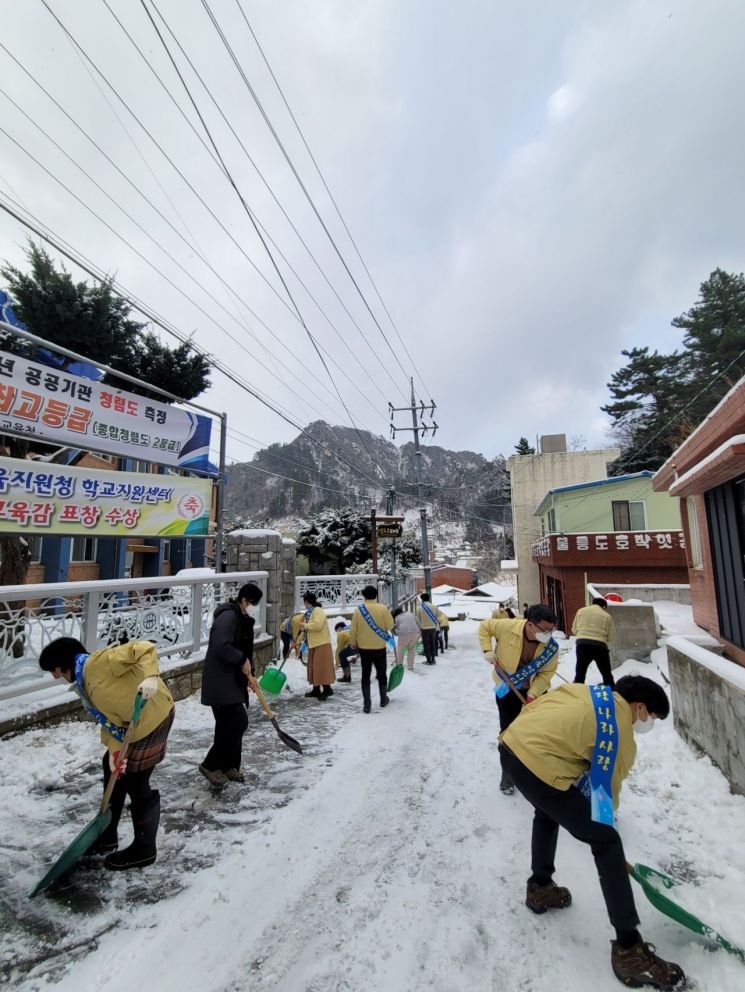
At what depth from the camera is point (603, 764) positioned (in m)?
2.27

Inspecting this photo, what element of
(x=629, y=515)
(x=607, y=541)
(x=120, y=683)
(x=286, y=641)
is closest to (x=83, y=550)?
(x=286, y=641)

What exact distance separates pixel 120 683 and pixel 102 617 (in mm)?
3056

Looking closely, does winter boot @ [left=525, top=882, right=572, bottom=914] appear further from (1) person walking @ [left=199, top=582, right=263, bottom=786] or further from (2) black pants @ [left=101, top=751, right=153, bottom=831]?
(1) person walking @ [left=199, top=582, right=263, bottom=786]

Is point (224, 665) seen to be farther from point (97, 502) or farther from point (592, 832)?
point (97, 502)

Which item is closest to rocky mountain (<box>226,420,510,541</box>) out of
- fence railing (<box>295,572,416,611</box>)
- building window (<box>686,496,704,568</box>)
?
fence railing (<box>295,572,416,611</box>)

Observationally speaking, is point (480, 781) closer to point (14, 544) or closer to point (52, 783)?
point (52, 783)

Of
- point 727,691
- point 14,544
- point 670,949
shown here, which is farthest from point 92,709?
point 14,544

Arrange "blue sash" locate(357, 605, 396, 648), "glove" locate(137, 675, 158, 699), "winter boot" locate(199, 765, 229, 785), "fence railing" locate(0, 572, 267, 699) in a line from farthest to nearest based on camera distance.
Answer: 1. "blue sash" locate(357, 605, 396, 648)
2. "fence railing" locate(0, 572, 267, 699)
3. "winter boot" locate(199, 765, 229, 785)
4. "glove" locate(137, 675, 158, 699)

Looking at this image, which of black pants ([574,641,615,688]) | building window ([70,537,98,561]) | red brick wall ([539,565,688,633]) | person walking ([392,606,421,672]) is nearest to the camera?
black pants ([574,641,615,688])

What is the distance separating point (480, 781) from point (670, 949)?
6.78 feet

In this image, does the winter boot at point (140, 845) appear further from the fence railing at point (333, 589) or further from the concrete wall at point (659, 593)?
the concrete wall at point (659, 593)

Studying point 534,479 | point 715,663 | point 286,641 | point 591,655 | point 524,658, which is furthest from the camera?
point 534,479

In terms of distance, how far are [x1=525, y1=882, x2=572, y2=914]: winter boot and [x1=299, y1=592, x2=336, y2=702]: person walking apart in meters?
4.81

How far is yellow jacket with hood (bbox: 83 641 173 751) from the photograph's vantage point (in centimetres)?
295
